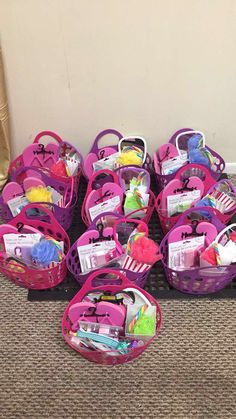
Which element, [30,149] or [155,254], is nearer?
[155,254]

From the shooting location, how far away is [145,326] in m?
0.90

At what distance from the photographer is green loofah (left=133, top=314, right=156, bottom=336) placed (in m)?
0.90

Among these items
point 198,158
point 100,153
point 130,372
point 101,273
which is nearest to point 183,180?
point 198,158

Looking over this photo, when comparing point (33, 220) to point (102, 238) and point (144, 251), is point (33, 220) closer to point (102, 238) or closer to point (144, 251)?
point (102, 238)

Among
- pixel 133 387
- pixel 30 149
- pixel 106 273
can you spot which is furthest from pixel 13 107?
pixel 133 387

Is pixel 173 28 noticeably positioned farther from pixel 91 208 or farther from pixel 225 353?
pixel 225 353

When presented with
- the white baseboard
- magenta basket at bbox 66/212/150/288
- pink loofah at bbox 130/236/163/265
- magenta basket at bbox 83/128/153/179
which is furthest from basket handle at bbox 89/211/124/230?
the white baseboard

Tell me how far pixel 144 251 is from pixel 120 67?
617 mm

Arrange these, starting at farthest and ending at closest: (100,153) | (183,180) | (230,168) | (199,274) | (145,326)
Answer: (230,168) → (100,153) → (183,180) → (199,274) → (145,326)

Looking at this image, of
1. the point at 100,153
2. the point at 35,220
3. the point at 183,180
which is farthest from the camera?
the point at 100,153

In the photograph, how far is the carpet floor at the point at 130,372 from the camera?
91 centimetres

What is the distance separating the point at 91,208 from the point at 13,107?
485 mm

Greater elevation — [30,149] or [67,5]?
[67,5]

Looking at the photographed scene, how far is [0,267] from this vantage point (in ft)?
3.51
